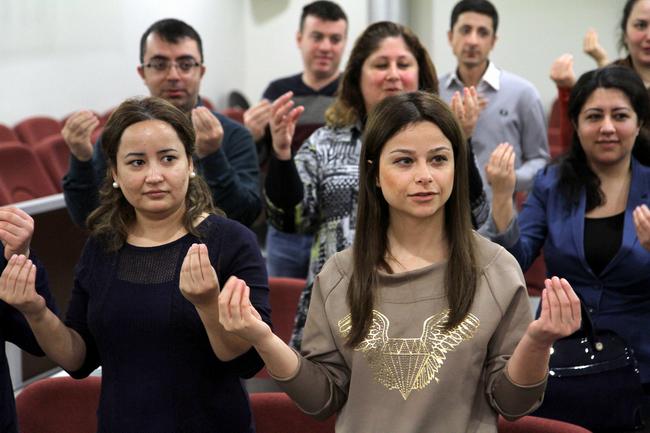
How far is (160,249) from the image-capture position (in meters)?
2.04

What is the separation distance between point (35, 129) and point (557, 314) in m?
5.67

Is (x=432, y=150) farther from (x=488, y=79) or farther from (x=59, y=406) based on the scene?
(x=488, y=79)

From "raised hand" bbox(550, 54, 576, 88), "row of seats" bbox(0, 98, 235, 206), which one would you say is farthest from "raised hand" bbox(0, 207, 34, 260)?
"row of seats" bbox(0, 98, 235, 206)

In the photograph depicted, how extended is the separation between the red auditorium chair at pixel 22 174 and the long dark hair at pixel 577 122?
3705 mm

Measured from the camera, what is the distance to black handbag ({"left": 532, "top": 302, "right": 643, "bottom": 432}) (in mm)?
2354

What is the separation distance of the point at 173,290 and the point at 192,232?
141mm

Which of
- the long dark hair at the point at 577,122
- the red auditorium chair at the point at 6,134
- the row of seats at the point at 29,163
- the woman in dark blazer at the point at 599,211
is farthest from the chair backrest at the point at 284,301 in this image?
the red auditorium chair at the point at 6,134

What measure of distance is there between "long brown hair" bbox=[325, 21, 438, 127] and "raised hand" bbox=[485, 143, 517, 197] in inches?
19.6

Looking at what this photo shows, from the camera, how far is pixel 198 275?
5.86 ft

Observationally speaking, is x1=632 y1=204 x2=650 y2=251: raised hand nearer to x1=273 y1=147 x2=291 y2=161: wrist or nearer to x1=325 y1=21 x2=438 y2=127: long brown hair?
x1=325 y1=21 x2=438 y2=127: long brown hair

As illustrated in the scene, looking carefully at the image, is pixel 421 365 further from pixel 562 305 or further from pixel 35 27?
pixel 35 27

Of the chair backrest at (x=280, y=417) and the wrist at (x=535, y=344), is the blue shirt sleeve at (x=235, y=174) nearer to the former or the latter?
the chair backrest at (x=280, y=417)

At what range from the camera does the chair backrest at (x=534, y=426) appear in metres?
2.00

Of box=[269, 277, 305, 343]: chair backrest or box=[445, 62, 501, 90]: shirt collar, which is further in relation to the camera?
box=[445, 62, 501, 90]: shirt collar
